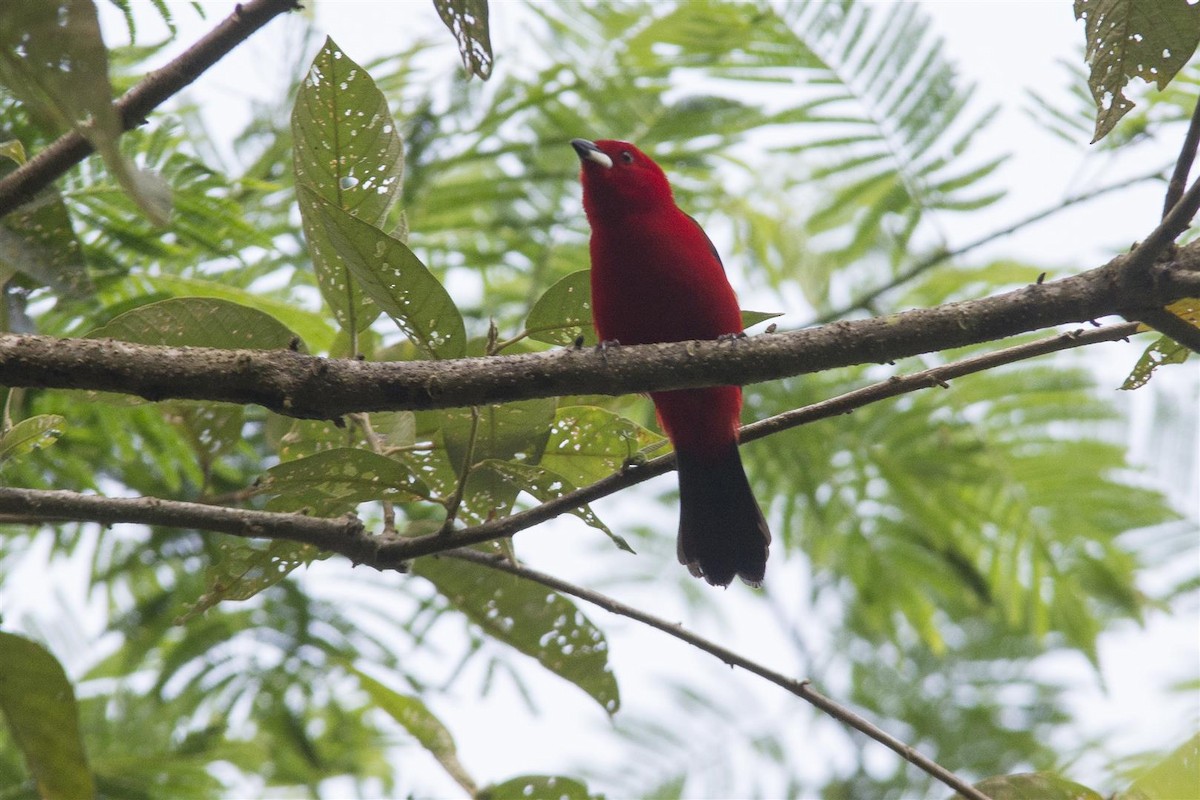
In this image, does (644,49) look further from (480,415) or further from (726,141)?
(480,415)

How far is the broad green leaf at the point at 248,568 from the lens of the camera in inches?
94.7

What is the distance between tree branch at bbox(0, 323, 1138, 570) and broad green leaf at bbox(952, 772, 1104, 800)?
92cm

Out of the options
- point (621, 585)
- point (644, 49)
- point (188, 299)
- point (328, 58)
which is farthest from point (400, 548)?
point (621, 585)

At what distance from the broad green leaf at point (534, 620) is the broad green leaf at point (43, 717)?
2.80 feet

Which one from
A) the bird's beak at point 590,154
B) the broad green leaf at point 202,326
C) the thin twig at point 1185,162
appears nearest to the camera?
the thin twig at point 1185,162

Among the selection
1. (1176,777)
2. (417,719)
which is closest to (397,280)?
(417,719)

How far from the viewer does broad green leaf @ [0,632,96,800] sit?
8.50ft

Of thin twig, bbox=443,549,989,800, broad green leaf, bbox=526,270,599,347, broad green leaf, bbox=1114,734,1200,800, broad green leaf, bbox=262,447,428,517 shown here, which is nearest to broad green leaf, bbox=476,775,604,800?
thin twig, bbox=443,549,989,800

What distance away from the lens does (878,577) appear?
489 cm

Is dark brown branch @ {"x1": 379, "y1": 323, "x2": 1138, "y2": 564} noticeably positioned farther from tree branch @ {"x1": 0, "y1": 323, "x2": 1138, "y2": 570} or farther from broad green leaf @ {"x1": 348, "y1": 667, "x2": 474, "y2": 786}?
broad green leaf @ {"x1": 348, "y1": 667, "x2": 474, "y2": 786}

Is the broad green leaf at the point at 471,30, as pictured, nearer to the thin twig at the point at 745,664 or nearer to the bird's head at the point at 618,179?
the thin twig at the point at 745,664

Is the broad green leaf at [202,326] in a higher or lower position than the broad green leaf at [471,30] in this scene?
lower

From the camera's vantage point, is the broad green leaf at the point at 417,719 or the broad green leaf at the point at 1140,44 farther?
the broad green leaf at the point at 417,719

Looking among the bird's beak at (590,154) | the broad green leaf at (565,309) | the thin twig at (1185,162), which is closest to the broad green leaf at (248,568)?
the broad green leaf at (565,309)
